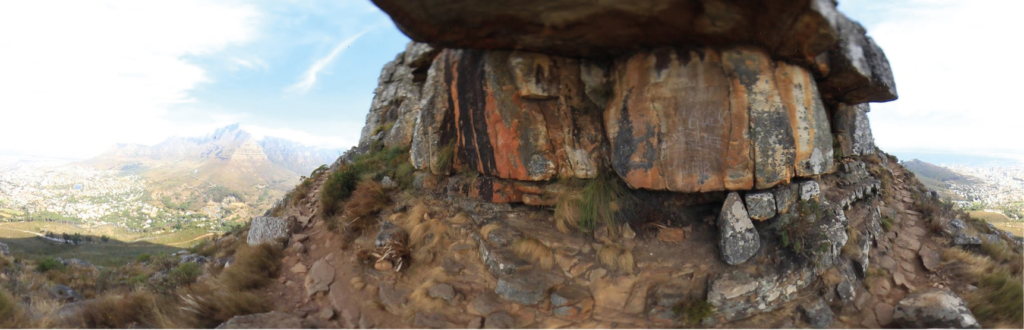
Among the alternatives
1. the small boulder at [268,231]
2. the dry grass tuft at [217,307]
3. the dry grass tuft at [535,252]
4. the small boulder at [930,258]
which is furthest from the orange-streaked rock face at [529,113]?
the small boulder at [930,258]

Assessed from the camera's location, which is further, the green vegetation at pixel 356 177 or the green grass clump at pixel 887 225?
the green vegetation at pixel 356 177

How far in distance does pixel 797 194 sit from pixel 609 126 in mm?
2728

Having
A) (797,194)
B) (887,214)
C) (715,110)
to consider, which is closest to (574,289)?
(715,110)

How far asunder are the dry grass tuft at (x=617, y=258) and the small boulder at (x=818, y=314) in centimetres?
204

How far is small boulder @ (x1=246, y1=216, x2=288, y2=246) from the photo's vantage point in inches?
275

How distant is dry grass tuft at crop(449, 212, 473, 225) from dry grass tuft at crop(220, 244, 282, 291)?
3.05 m

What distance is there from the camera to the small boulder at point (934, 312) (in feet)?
13.8

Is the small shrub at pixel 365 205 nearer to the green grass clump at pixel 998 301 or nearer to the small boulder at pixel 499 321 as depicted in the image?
the small boulder at pixel 499 321

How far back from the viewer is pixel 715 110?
4.66 metres

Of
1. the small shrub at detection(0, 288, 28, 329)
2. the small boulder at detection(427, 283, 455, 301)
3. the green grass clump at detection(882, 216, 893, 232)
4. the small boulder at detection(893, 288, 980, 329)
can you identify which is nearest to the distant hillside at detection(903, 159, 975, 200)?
the green grass clump at detection(882, 216, 893, 232)

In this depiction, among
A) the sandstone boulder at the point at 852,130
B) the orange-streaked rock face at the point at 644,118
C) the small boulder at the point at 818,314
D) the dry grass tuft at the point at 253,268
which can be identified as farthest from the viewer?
the sandstone boulder at the point at 852,130

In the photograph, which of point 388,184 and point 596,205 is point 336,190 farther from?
point 596,205

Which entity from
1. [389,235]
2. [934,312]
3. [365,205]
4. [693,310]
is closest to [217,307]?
[389,235]

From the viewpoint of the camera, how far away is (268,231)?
7.11 m
